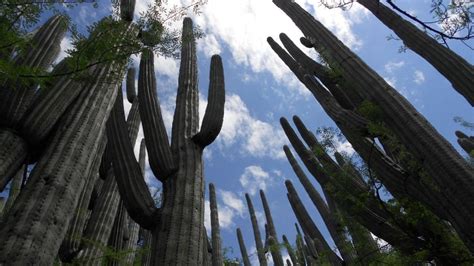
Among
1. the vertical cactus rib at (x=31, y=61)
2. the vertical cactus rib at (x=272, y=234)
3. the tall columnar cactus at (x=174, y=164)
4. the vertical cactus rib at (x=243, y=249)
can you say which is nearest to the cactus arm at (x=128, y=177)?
the tall columnar cactus at (x=174, y=164)

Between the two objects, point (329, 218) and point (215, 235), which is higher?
point (215, 235)

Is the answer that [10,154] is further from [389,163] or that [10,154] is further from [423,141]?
[389,163]

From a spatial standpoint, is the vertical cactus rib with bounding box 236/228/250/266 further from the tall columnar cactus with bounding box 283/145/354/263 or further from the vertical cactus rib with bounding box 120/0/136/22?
the vertical cactus rib with bounding box 120/0/136/22

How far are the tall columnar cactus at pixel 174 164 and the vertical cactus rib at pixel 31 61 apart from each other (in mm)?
1090

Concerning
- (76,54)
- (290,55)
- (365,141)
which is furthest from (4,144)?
(290,55)

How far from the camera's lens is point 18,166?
3131mm

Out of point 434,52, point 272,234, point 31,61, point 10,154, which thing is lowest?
point 10,154

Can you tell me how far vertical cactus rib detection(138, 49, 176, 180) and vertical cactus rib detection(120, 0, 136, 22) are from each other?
1.69ft

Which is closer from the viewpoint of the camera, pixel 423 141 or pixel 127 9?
pixel 423 141

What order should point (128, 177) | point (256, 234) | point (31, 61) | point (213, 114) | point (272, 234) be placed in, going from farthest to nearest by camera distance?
point (256, 234)
point (272, 234)
point (213, 114)
point (128, 177)
point (31, 61)

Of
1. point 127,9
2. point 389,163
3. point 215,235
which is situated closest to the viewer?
point 127,9

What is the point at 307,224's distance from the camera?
8680 mm

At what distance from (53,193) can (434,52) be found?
15.5ft

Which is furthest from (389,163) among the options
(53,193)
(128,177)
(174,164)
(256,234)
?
(256,234)
